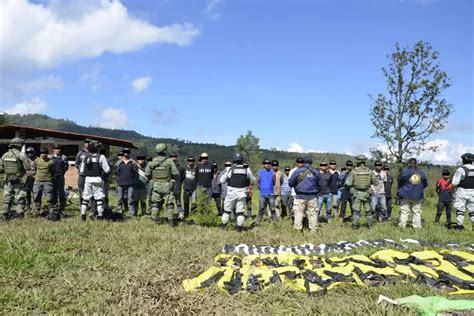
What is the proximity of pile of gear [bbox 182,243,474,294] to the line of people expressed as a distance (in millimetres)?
3605

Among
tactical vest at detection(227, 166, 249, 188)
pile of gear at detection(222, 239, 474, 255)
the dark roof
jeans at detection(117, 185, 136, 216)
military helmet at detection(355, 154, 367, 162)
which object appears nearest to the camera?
pile of gear at detection(222, 239, 474, 255)

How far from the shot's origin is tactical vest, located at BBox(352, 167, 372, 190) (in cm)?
1100

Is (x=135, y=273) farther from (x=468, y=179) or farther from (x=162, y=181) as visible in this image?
(x=468, y=179)

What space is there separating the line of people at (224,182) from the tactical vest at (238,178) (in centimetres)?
3

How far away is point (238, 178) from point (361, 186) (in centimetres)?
365

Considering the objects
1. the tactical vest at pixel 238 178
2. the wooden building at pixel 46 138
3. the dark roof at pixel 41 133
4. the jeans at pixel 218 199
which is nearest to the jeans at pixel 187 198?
the jeans at pixel 218 199

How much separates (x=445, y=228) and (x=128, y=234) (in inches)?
355

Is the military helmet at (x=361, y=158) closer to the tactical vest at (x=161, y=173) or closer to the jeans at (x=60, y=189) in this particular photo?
the tactical vest at (x=161, y=173)

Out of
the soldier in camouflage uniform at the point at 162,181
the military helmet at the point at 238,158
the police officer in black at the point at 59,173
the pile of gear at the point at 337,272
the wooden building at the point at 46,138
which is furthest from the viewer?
the wooden building at the point at 46,138

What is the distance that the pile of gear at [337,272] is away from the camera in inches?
213

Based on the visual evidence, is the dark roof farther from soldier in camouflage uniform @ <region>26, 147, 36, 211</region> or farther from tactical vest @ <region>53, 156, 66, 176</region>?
soldier in camouflage uniform @ <region>26, 147, 36, 211</region>

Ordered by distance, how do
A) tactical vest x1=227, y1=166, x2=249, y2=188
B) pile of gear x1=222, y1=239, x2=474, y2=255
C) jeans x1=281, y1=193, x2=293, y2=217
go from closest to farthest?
pile of gear x1=222, y1=239, x2=474, y2=255
tactical vest x1=227, y1=166, x2=249, y2=188
jeans x1=281, y1=193, x2=293, y2=217

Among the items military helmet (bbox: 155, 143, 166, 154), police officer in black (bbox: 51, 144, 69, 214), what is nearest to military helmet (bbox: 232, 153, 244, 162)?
military helmet (bbox: 155, 143, 166, 154)

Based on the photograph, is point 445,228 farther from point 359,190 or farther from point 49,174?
point 49,174
